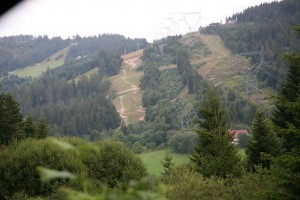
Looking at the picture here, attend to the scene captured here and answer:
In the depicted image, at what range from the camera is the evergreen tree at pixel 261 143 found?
80.5 ft

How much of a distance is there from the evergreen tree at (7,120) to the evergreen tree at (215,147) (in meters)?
14.4

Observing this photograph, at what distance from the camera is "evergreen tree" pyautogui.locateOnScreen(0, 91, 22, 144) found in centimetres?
2853

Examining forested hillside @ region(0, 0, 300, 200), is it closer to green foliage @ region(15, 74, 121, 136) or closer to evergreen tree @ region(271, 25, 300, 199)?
evergreen tree @ region(271, 25, 300, 199)

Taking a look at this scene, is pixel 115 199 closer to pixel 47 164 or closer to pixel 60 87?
pixel 47 164

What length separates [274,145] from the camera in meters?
24.6

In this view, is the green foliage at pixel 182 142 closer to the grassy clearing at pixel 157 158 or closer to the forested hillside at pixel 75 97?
the grassy clearing at pixel 157 158

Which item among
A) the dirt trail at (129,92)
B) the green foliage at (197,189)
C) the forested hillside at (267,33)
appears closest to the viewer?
the green foliage at (197,189)

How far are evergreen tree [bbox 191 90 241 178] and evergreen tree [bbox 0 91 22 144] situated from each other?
14368 mm

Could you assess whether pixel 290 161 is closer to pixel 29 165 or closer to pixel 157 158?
pixel 29 165

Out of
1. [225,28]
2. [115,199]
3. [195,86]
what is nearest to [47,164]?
[115,199]

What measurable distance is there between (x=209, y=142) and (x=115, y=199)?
22.7m

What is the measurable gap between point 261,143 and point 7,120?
1895 centimetres

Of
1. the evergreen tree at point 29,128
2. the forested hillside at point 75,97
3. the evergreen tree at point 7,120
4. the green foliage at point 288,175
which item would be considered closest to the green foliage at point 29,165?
the evergreen tree at point 7,120

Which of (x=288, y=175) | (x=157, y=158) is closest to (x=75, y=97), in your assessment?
(x=157, y=158)
